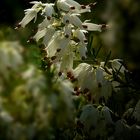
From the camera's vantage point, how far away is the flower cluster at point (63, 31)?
2.64 metres

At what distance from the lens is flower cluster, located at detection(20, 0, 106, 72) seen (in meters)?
2.64

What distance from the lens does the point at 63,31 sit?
2695 millimetres

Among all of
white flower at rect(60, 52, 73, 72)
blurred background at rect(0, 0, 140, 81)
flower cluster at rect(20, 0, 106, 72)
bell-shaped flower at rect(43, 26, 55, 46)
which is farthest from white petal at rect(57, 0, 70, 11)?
blurred background at rect(0, 0, 140, 81)

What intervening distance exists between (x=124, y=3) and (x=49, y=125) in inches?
186

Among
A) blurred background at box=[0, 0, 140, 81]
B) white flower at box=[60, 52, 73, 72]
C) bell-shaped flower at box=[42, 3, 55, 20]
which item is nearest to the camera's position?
bell-shaped flower at box=[42, 3, 55, 20]

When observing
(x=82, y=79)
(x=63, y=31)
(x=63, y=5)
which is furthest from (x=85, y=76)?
(x=63, y=5)

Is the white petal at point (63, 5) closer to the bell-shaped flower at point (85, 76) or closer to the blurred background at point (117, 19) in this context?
the bell-shaped flower at point (85, 76)

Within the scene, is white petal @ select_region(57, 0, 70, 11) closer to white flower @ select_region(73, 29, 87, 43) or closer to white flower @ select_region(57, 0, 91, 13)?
white flower @ select_region(57, 0, 91, 13)

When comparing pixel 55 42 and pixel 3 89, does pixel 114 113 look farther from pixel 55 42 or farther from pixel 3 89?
pixel 3 89

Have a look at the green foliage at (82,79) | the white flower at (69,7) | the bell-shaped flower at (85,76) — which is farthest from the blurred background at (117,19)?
the bell-shaped flower at (85,76)

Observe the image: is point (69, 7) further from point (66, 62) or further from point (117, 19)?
point (117, 19)

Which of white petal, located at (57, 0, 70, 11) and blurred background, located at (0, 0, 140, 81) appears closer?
white petal, located at (57, 0, 70, 11)

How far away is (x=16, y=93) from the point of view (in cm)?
176

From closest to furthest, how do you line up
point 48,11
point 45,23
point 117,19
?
point 48,11 → point 45,23 → point 117,19
